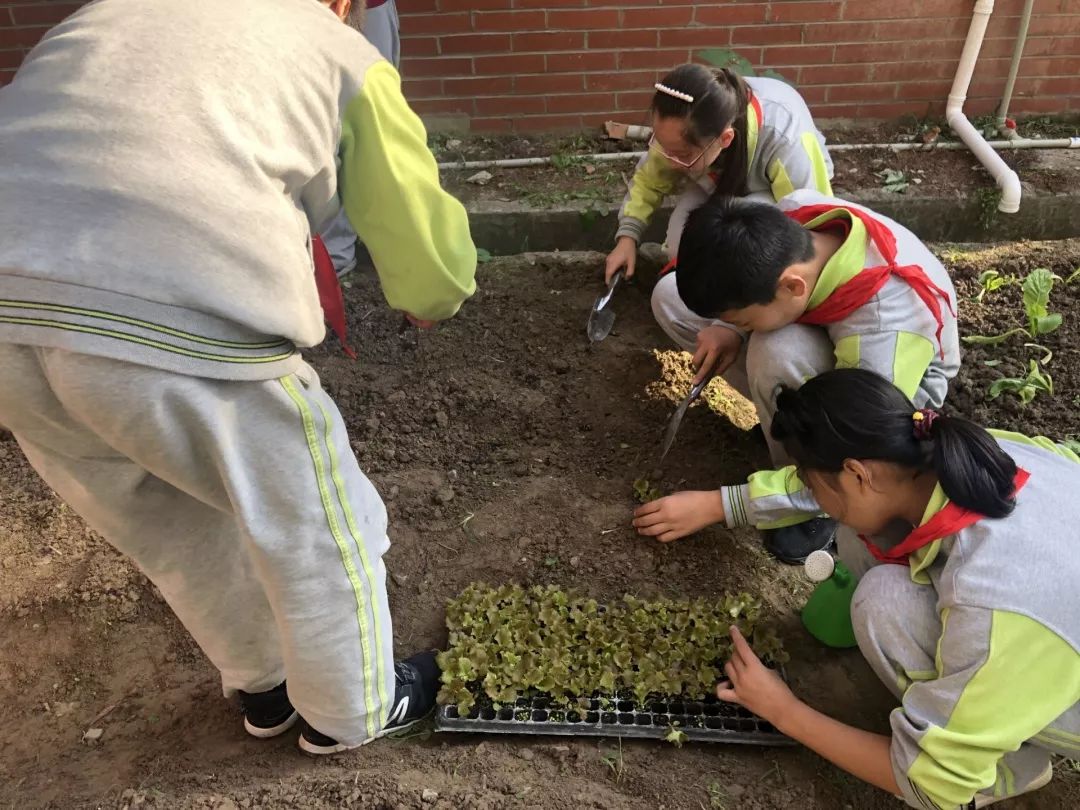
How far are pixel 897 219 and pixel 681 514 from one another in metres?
2.32

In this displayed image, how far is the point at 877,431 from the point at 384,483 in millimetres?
1659

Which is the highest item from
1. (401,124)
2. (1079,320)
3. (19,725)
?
(401,124)

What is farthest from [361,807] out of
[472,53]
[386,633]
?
[472,53]

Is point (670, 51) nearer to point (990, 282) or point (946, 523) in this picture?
point (990, 282)

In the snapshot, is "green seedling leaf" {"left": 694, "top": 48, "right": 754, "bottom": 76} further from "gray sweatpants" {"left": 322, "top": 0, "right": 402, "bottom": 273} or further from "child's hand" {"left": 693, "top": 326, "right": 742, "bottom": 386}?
Result: "child's hand" {"left": 693, "top": 326, "right": 742, "bottom": 386}

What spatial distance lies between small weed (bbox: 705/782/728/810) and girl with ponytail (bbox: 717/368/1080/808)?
22 centimetres

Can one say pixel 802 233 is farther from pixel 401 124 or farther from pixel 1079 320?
pixel 1079 320

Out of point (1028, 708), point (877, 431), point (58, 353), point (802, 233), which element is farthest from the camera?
point (802, 233)

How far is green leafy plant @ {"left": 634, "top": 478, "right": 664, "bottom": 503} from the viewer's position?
2.65 m

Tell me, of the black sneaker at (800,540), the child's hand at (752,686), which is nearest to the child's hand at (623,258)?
the black sneaker at (800,540)

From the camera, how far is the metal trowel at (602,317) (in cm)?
328

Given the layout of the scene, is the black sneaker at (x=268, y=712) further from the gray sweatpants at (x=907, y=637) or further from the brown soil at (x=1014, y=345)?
the brown soil at (x=1014, y=345)

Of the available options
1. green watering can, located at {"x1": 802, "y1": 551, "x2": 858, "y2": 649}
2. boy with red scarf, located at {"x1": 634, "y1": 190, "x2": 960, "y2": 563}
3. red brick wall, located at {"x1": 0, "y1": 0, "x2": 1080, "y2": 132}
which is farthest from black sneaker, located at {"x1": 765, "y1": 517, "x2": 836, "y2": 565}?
red brick wall, located at {"x1": 0, "y1": 0, "x2": 1080, "y2": 132}

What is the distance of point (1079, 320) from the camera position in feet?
10.5
